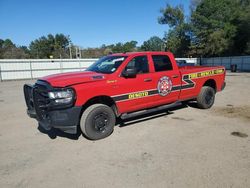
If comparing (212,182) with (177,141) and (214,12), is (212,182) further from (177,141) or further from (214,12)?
(214,12)

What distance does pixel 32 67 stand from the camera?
25938 mm

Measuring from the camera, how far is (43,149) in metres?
4.44

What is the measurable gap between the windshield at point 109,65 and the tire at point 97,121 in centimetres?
98

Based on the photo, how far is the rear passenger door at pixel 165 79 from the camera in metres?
5.73

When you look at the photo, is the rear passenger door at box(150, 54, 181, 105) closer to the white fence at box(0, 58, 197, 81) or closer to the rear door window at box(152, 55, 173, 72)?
the rear door window at box(152, 55, 173, 72)

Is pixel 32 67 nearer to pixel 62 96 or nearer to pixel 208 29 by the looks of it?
pixel 62 96

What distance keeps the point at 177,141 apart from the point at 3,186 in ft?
10.7

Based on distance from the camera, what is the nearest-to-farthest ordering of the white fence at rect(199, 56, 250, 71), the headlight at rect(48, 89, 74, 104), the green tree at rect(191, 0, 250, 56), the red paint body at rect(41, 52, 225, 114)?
1. the headlight at rect(48, 89, 74, 104)
2. the red paint body at rect(41, 52, 225, 114)
3. the white fence at rect(199, 56, 250, 71)
4. the green tree at rect(191, 0, 250, 56)

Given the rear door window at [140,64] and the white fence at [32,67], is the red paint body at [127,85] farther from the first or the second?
the white fence at [32,67]

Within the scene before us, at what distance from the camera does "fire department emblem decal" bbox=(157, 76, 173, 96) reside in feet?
18.9

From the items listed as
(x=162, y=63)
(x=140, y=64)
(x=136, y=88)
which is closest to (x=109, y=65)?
(x=140, y=64)

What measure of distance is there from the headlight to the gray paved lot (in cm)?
100

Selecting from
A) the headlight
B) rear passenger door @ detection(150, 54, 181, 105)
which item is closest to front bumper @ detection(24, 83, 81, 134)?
the headlight

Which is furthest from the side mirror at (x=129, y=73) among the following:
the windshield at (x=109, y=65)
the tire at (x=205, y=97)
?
the tire at (x=205, y=97)
